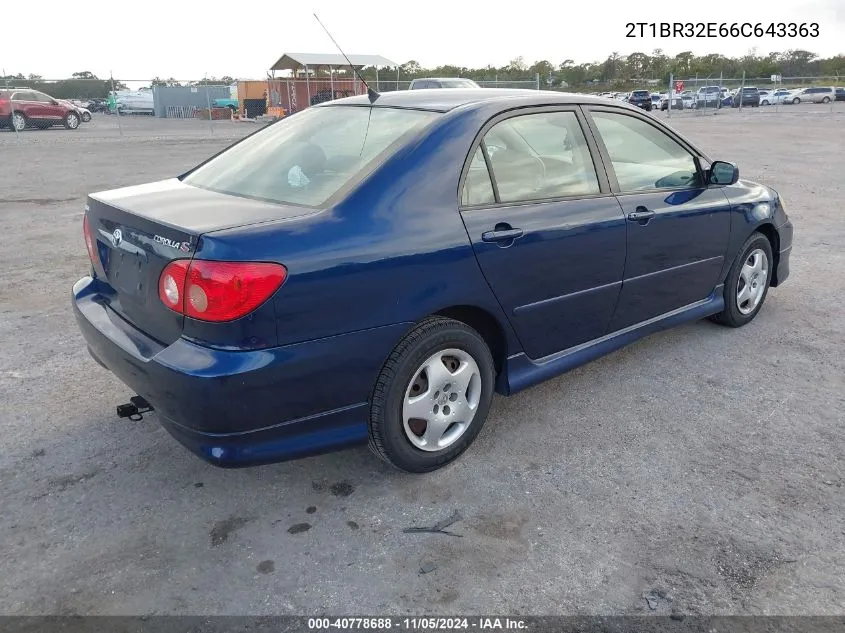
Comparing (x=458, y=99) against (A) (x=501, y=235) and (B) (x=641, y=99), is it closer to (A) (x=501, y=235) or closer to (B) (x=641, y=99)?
(A) (x=501, y=235)

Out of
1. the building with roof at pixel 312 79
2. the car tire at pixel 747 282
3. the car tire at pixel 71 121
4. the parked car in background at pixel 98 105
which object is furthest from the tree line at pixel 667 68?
the car tire at pixel 747 282

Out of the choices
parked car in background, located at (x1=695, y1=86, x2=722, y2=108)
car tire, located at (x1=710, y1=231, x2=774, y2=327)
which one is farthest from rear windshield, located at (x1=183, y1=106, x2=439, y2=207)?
parked car in background, located at (x1=695, y1=86, x2=722, y2=108)

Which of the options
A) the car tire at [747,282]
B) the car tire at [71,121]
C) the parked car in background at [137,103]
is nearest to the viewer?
the car tire at [747,282]

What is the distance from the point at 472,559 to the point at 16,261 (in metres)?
5.82

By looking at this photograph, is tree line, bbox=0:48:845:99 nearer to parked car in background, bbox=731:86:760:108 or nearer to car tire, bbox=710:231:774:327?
parked car in background, bbox=731:86:760:108

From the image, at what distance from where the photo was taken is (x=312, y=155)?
3244 millimetres

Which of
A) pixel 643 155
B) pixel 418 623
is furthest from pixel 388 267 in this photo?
pixel 643 155

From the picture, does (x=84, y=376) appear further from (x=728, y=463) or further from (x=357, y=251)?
(x=728, y=463)

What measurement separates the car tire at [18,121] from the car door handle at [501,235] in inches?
1046

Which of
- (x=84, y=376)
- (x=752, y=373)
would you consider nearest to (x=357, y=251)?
(x=84, y=376)

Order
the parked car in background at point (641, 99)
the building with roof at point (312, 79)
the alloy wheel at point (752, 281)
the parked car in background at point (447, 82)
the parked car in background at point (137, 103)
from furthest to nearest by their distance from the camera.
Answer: the parked car in background at point (137, 103)
the parked car in background at point (641, 99)
the building with roof at point (312, 79)
the parked car in background at point (447, 82)
the alloy wheel at point (752, 281)

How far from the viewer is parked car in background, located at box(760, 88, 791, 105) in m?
48.2

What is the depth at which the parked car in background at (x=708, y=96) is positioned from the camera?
131 feet

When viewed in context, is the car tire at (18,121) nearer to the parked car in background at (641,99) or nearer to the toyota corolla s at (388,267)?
the toyota corolla s at (388,267)
